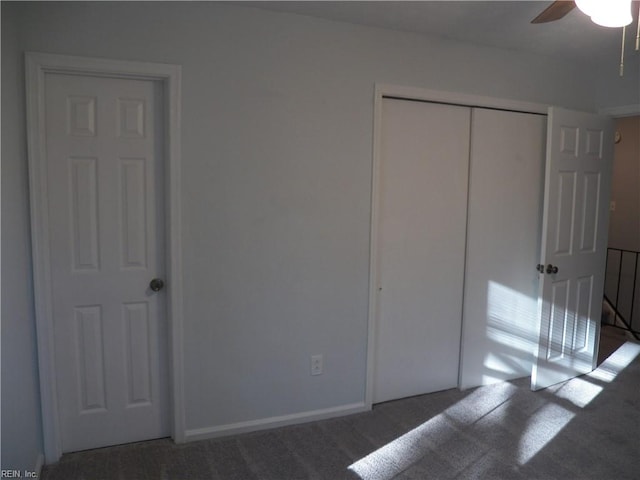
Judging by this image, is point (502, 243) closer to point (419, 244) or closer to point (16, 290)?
point (419, 244)

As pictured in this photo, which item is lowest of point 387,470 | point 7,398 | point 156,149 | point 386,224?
point 387,470

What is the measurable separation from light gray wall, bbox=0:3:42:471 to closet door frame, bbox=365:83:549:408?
174 cm

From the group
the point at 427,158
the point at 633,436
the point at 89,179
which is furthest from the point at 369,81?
the point at 633,436

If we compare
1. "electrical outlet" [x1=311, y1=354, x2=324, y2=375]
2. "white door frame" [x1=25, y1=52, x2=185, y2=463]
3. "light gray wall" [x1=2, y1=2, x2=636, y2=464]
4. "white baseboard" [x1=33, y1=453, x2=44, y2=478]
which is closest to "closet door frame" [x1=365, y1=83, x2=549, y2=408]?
"light gray wall" [x1=2, y1=2, x2=636, y2=464]

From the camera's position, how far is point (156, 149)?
2285 mm

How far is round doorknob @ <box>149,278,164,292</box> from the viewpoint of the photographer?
92.4 inches

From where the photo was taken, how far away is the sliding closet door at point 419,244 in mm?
2783

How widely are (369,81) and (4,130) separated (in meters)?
1.78

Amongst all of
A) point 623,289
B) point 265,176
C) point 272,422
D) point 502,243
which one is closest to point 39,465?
point 272,422

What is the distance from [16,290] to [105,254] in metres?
0.46

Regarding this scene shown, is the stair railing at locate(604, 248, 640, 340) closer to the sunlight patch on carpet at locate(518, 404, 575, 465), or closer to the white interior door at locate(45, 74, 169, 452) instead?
the sunlight patch on carpet at locate(518, 404, 575, 465)

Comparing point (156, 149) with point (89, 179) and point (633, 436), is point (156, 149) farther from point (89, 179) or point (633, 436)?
point (633, 436)

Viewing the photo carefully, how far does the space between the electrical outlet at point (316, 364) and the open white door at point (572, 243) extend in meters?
1.53

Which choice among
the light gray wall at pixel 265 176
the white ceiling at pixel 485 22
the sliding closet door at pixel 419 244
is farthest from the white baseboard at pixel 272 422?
the white ceiling at pixel 485 22
